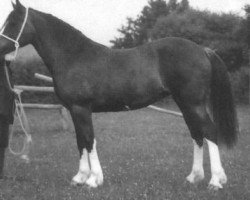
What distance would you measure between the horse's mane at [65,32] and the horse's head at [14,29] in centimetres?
28

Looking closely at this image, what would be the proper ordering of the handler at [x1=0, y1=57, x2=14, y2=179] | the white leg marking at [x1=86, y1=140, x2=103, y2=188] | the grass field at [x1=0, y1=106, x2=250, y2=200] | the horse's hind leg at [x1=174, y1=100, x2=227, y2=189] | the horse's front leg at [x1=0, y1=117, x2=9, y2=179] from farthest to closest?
the horse's front leg at [x1=0, y1=117, x2=9, y2=179]
the handler at [x1=0, y1=57, x2=14, y2=179]
the white leg marking at [x1=86, y1=140, x2=103, y2=188]
the horse's hind leg at [x1=174, y1=100, x2=227, y2=189]
the grass field at [x1=0, y1=106, x2=250, y2=200]

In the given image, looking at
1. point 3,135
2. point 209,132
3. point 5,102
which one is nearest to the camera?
point 209,132

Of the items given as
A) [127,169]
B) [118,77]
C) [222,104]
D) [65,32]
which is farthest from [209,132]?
[65,32]

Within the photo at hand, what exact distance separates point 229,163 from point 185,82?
2257 mm

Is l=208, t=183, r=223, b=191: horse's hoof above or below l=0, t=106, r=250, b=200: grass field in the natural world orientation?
above

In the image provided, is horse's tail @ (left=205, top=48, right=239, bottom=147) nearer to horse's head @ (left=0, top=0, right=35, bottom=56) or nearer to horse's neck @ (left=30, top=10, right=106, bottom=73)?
horse's neck @ (left=30, top=10, right=106, bottom=73)

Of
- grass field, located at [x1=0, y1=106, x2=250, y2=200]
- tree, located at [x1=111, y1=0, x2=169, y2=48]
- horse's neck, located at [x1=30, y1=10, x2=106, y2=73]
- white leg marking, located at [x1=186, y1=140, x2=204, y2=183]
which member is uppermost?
horse's neck, located at [x1=30, y1=10, x2=106, y2=73]

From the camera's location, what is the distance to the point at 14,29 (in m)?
5.76

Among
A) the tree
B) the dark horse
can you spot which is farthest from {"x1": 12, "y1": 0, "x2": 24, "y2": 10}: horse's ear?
the tree

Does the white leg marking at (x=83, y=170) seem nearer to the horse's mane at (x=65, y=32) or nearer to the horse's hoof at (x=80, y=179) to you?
the horse's hoof at (x=80, y=179)

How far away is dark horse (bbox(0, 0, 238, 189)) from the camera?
18.8ft

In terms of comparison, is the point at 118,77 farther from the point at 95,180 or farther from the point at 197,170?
the point at 197,170

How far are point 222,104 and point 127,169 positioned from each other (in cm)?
193

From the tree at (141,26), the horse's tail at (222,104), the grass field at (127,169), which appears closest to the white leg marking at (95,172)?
the grass field at (127,169)
